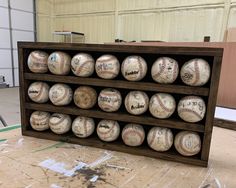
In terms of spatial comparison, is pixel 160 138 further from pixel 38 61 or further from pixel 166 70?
pixel 38 61

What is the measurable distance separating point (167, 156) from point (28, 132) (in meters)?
0.70

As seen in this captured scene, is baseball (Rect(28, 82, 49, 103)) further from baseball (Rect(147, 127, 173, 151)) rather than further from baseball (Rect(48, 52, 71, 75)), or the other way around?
baseball (Rect(147, 127, 173, 151))

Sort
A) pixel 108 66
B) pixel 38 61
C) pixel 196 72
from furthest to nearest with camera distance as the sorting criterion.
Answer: pixel 38 61 < pixel 108 66 < pixel 196 72

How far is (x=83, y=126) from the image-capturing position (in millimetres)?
953

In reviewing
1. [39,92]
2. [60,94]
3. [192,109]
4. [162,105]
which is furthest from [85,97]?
[192,109]

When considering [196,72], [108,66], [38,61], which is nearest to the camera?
[196,72]

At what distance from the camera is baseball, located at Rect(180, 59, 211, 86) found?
0.76m

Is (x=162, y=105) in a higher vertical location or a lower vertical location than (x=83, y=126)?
higher

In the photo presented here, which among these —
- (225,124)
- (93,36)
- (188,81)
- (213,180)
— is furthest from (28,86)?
(93,36)

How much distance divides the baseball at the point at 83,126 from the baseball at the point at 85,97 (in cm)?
6

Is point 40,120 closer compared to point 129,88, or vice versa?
point 129,88

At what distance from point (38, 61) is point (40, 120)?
286 mm

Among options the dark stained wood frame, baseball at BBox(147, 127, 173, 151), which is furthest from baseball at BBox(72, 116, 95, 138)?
baseball at BBox(147, 127, 173, 151)

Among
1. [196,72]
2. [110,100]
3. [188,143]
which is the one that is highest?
[196,72]
